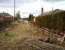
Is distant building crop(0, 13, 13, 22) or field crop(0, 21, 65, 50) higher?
distant building crop(0, 13, 13, 22)

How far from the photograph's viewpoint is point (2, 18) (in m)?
2.97

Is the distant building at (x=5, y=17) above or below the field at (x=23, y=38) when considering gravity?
above

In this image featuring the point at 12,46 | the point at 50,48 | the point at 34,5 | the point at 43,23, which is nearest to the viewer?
the point at 12,46

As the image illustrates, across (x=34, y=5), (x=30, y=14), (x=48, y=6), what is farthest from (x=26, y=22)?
(x=48, y=6)

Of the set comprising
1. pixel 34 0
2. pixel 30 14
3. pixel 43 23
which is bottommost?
pixel 43 23

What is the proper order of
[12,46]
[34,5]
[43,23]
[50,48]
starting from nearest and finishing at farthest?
[12,46] → [50,48] → [34,5] → [43,23]

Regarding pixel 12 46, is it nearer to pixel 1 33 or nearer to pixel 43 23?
pixel 1 33

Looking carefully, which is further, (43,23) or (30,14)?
(43,23)

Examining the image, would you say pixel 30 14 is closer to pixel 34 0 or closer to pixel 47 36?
pixel 34 0

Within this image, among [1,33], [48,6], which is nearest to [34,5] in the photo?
[48,6]

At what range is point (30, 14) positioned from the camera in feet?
10.6

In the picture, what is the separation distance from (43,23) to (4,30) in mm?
1002

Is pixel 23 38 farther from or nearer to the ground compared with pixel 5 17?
nearer to the ground

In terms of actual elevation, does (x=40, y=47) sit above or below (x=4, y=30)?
below
